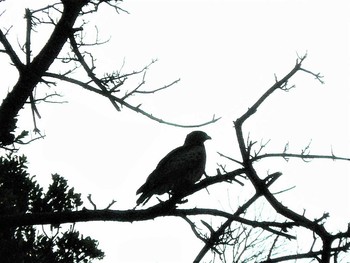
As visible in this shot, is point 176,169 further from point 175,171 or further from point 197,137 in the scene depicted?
point 197,137

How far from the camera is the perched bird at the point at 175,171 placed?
6715 mm

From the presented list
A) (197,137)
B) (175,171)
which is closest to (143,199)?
(175,171)

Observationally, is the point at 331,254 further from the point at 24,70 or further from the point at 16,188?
the point at 16,188

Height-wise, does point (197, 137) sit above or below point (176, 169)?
above

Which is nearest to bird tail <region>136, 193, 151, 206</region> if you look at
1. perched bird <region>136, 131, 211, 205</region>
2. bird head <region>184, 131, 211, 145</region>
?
perched bird <region>136, 131, 211, 205</region>

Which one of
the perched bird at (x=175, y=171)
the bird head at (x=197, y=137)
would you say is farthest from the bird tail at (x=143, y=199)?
the bird head at (x=197, y=137)

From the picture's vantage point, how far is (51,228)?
781 cm

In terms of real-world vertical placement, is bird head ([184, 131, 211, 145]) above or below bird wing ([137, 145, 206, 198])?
above

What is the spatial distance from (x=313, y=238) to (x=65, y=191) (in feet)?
17.9

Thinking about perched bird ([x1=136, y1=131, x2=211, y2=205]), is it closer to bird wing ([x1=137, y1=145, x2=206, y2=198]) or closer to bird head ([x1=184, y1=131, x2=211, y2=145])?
bird wing ([x1=137, y1=145, x2=206, y2=198])

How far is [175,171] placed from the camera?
7.22m

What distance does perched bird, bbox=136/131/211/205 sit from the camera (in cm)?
671

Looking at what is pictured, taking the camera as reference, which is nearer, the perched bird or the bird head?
the perched bird

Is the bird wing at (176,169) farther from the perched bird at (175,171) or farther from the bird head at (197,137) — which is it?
the bird head at (197,137)
